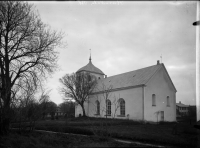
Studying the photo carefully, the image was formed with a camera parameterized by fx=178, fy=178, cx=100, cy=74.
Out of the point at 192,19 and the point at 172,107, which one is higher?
the point at 192,19

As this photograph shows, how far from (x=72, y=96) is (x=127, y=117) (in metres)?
12.4

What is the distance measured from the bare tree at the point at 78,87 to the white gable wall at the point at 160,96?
13079 millimetres

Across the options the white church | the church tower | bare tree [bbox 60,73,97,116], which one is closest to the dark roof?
the white church

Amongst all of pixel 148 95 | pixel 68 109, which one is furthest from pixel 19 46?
pixel 68 109

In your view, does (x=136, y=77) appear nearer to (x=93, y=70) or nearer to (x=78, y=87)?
(x=78, y=87)

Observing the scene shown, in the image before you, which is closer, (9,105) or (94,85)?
(9,105)

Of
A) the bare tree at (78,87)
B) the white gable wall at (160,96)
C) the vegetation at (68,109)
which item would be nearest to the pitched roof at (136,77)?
the white gable wall at (160,96)

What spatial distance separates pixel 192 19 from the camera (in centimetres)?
486

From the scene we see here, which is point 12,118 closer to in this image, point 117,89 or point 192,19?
point 192,19

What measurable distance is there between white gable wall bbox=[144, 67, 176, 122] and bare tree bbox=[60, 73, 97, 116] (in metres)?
13.1

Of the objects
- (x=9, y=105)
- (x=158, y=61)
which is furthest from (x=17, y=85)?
(x=158, y=61)

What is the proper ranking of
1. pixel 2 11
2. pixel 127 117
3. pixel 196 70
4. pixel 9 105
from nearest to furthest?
pixel 196 70, pixel 9 105, pixel 2 11, pixel 127 117

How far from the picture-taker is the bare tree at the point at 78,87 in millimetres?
34406

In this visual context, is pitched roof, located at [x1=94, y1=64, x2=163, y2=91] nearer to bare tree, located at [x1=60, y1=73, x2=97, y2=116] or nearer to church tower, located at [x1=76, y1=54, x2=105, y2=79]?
bare tree, located at [x1=60, y1=73, x2=97, y2=116]
